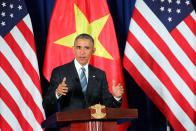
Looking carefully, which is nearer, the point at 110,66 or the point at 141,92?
the point at 110,66

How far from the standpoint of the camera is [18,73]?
408cm

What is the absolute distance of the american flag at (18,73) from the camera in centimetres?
401

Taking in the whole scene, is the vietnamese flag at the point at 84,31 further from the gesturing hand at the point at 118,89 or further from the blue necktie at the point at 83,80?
the gesturing hand at the point at 118,89

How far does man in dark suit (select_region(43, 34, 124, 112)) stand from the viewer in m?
3.06

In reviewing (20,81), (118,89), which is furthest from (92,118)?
(20,81)

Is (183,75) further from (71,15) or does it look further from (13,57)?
(13,57)

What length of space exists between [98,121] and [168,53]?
198cm

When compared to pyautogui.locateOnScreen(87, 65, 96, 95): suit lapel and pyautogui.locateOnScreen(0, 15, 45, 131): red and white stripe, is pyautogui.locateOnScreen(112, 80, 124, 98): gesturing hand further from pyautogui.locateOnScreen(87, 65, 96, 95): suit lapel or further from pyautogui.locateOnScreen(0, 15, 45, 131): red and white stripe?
pyautogui.locateOnScreen(0, 15, 45, 131): red and white stripe

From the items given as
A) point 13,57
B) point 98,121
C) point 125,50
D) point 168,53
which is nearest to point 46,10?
point 13,57

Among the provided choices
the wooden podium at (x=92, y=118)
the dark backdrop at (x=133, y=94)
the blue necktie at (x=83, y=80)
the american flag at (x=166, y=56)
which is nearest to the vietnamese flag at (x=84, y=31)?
the american flag at (x=166, y=56)

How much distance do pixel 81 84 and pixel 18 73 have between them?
120 centimetres

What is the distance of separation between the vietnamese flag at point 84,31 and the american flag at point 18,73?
8.6 inches

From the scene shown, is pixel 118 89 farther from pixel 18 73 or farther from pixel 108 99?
pixel 18 73

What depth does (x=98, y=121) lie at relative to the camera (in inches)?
102
